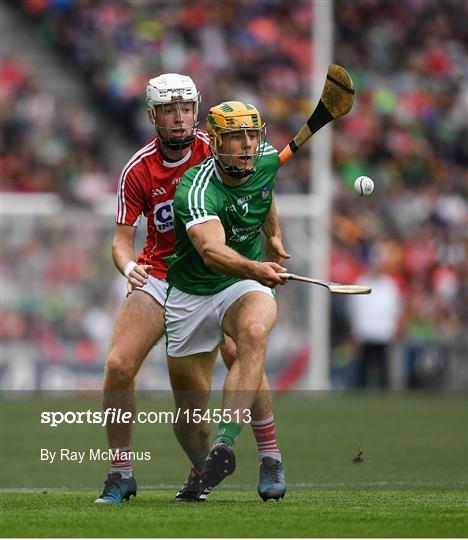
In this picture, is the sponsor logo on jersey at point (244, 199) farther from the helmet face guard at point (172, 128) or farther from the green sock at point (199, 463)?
the green sock at point (199, 463)

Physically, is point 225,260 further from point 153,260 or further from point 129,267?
point 153,260

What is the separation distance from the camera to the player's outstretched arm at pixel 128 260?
8.26m

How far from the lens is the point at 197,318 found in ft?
27.5

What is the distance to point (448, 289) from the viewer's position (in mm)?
21156

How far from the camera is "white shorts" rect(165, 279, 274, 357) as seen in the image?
8336 mm

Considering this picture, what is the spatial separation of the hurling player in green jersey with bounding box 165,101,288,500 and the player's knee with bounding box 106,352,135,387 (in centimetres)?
28

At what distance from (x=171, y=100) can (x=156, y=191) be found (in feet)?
1.78

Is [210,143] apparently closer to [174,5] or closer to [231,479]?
[231,479]

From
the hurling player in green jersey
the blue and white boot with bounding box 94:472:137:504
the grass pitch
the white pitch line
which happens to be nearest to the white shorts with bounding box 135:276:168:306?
the hurling player in green jersey

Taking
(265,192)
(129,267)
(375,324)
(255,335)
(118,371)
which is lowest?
(118,371)

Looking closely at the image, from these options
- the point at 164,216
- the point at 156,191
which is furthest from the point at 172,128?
the point at 164,216

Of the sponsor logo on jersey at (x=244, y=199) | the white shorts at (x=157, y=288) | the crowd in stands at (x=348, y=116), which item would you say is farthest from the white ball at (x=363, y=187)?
the crowd in stands at (x=348, y=116)

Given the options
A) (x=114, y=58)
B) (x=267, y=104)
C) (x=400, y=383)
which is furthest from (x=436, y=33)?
(x=400, y=383)

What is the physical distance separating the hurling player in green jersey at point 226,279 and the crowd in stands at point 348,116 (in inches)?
474
